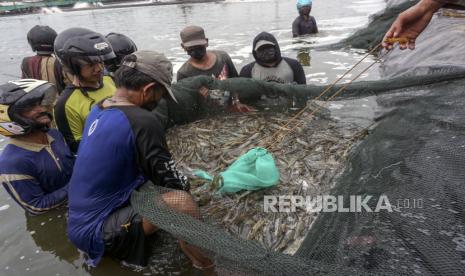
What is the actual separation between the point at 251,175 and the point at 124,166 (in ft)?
4.03

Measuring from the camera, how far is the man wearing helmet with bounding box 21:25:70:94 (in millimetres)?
5125

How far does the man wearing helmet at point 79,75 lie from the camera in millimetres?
3492

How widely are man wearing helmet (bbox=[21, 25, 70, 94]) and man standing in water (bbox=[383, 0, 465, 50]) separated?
4.46 m

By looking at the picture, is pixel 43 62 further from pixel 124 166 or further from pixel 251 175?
pixel 251 175

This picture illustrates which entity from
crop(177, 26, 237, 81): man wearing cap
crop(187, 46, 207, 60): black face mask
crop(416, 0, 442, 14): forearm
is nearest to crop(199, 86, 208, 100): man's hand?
crop(177, 26, 237, 81): man wearing cap

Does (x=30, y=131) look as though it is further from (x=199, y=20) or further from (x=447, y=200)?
(x=199, y=20)

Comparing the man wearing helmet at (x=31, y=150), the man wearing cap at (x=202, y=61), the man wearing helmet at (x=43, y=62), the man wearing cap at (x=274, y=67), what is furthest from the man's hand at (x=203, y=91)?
the man wearing helmet at (x=31, y=150)

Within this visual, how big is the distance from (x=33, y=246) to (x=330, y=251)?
3.24 m

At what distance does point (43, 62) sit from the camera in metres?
5.15

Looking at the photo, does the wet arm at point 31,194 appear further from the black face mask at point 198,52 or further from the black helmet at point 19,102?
the black face mask at point 198,52

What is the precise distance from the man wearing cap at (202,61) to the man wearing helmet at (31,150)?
248cm

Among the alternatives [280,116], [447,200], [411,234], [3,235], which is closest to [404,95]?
[280,116]

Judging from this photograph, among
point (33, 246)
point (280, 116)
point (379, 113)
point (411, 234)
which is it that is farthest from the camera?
point (280, 116)

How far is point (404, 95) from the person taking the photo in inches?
159
